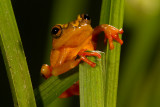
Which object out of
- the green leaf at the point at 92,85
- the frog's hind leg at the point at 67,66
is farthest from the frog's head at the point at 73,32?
the green leaf at the point at 92,85

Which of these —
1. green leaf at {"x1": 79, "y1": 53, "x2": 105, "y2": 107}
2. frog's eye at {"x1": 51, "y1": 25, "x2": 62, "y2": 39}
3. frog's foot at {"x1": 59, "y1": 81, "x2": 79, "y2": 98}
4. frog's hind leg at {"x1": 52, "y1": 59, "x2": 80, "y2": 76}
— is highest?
frog's eye at {"x1": 51, "y1": 25, "x2": 62, "y2": 39}

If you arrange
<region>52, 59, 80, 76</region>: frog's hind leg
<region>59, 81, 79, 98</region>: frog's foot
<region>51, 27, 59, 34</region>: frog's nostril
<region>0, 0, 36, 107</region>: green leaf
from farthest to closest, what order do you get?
<region>59, 81, 79, 98</region>: frog's foot, <region>51, 27, 59, 34</region>: frog's nostril, <region>52, 59, 80, 76</region>: frog's hind leg, <region>0, 0, 36, 107</region>: green leaf

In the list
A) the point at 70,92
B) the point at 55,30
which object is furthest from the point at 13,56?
the point at 70,92

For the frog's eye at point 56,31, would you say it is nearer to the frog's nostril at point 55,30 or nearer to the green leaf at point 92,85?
the frog's nostril at point 55,30

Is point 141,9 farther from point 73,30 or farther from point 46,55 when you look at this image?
point 46,55

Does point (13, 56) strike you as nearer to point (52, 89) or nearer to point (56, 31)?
point (52, 89)

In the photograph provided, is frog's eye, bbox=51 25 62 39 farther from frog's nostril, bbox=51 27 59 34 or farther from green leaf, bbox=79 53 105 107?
green leaf, bbox=79 53 105 107

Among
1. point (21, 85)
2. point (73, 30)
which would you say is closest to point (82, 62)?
point (21, 85)

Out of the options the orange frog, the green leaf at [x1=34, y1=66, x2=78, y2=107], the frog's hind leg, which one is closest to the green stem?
the green leaf at [x1=34, y1=66, x2=78, y2=107]
